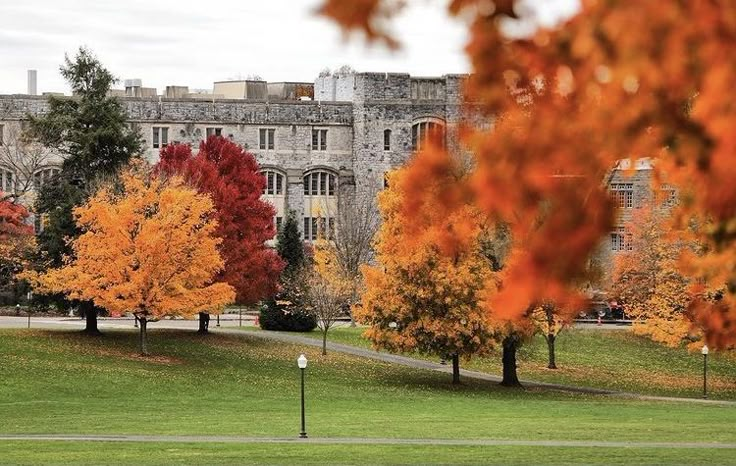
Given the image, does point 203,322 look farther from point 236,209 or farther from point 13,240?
point 13,240

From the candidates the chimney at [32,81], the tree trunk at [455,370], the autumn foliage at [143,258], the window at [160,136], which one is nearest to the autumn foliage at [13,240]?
the autumn foliage at [143,258]

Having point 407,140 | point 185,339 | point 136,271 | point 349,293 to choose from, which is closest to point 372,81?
point 407,140

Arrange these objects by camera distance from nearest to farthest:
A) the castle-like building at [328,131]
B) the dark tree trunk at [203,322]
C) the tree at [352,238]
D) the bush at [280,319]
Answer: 1. the dark tree trunk at [203,322]
2. the bush at [280,319]
3. the tree at [352,238]
4. the castle-like building at [328,131]

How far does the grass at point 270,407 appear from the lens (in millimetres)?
23750

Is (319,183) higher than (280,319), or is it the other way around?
(319,183)

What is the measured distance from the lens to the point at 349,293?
186 feet

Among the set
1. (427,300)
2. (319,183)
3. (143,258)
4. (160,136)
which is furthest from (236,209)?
(319,183)

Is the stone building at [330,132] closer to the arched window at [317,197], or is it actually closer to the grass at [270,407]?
the arched window at [317,197]

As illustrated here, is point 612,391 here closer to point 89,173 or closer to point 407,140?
point 89,173

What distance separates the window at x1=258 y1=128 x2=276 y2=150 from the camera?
3076 inches

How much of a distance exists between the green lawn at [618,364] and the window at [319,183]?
20247 mm

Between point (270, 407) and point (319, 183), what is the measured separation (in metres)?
43.8

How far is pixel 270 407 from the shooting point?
35.9 m

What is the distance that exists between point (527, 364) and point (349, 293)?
334 inches
